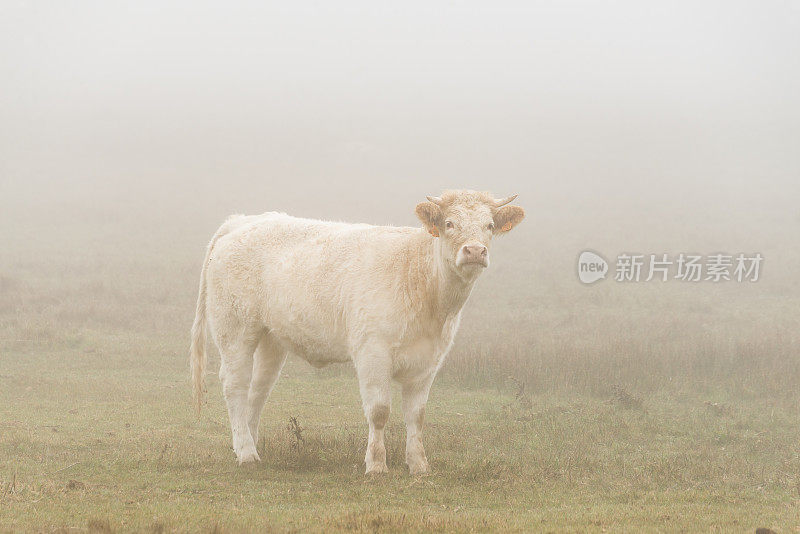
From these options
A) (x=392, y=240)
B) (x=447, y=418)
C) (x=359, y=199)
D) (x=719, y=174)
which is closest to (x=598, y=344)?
(x=447, y=418)

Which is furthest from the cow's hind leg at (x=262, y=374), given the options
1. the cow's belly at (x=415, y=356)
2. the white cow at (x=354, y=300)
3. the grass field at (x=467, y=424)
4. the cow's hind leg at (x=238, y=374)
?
the cow's belly at (x=415, y=356)

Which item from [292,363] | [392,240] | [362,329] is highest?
[392,240]

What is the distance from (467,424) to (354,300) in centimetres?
425

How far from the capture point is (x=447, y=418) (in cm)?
1262

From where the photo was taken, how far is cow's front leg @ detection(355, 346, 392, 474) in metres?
8.25

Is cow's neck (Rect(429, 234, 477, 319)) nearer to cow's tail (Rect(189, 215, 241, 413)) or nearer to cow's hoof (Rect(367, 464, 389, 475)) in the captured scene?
cow's hoof (Rect(367, 464, 389, 475))

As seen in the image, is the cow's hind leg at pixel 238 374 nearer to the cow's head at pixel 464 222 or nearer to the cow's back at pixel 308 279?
the cow's back at pixel 308 279

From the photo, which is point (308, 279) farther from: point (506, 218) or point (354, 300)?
point (506, 218)

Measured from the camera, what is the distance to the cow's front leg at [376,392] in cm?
825

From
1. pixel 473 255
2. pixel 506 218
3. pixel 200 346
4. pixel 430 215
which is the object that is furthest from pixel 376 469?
pixel 200 346

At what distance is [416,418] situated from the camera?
862 cm

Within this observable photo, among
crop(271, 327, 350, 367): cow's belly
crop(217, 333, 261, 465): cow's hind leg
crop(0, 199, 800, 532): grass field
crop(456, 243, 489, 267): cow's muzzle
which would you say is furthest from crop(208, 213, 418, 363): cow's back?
crop(0, 199, 800, 532): grass field

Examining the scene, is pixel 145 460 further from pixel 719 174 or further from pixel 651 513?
pixel 719 174

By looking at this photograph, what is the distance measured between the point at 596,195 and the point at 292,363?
94.5ft
